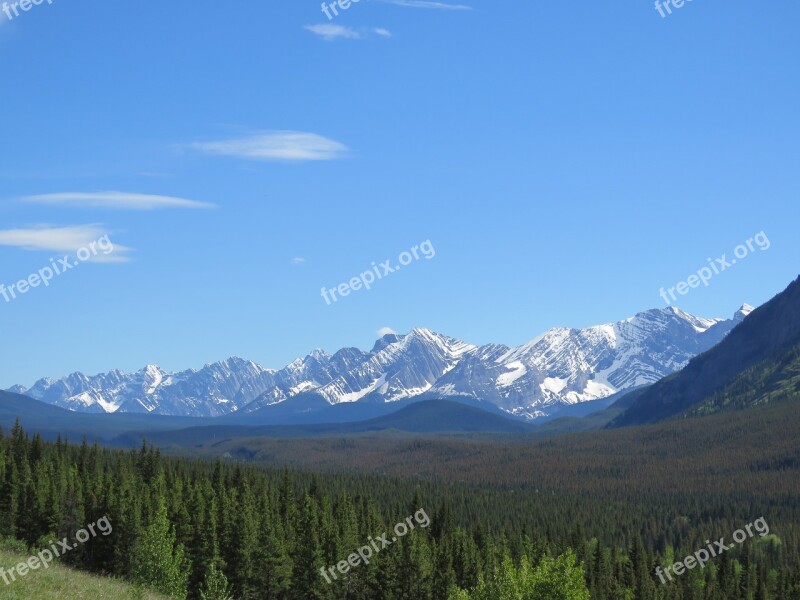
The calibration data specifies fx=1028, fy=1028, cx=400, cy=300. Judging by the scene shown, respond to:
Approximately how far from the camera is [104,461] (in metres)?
195

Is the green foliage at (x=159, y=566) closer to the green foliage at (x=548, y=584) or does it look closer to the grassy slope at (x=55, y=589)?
the green foliage at (x=548, y=584)

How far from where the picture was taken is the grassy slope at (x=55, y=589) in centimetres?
4759

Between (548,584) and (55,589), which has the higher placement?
(55,589)

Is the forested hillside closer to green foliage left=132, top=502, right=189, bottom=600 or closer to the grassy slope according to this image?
green foliage left=132, top=502, right=189, bottom=600

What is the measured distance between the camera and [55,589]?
51.6m

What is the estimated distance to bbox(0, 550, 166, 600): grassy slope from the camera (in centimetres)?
4759

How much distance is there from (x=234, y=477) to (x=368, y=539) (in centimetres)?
5489

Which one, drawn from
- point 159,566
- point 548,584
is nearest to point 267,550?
point 159,566

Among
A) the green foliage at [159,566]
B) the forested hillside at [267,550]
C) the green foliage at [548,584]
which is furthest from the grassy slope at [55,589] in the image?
the green foliage at [159,566]

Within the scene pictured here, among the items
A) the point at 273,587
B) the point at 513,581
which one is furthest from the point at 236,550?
the point at 513,581

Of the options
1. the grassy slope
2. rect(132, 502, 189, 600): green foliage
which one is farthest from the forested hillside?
the grassy slope

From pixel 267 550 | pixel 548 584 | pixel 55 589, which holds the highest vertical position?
pixel 55 589

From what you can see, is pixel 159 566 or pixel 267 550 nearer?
pixel 159 566

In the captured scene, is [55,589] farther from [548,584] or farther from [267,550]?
[267,550]
